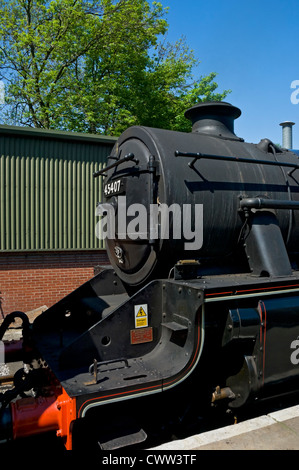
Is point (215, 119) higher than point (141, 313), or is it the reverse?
point (215, 119)

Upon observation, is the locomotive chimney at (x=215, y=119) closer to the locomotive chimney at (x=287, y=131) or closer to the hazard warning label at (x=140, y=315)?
the hazard warning label at (x=140, y=315)

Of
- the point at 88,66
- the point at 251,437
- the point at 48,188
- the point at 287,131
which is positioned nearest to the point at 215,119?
the point at 251,437

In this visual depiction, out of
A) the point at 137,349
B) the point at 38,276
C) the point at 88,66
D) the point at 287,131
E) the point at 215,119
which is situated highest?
the point at 88,66

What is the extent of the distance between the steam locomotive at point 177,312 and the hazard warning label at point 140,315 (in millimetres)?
12

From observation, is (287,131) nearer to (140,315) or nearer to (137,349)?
(140,315)

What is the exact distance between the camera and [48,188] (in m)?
8.61

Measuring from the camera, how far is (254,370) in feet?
10.9

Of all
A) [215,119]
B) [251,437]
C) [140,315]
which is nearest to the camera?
[251,437]

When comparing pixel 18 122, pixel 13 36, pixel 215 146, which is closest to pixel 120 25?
pixel 13 36

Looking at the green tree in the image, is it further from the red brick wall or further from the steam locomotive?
the steam locomotive

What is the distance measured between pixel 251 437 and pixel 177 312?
1.30 m

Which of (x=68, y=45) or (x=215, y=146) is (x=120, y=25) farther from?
(x=215, y=146)

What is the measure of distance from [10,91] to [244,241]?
14192 millimetres

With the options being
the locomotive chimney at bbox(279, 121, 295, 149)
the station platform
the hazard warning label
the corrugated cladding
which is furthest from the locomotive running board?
the locomotive chimney at bbox(279, 121, 295, 149)
